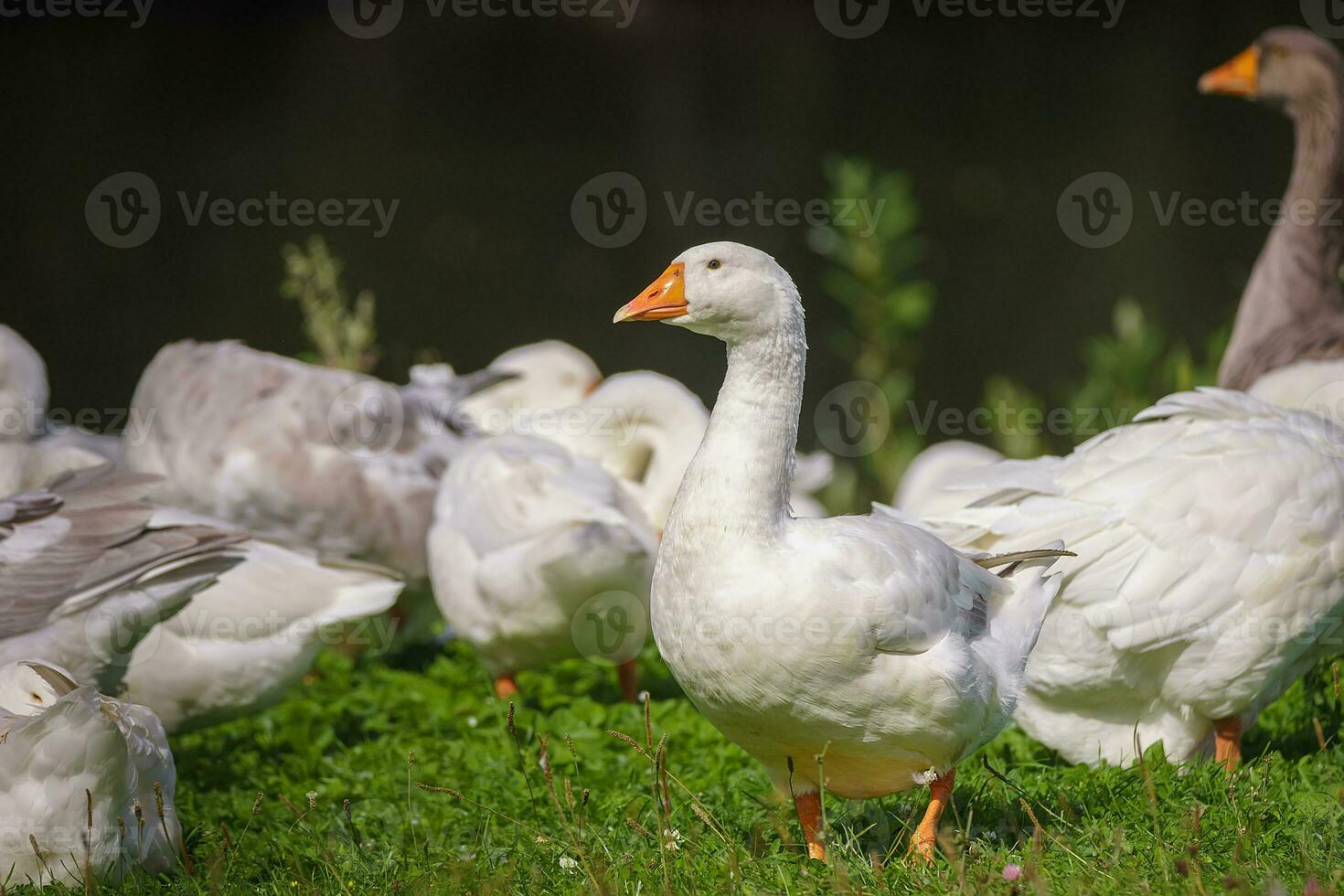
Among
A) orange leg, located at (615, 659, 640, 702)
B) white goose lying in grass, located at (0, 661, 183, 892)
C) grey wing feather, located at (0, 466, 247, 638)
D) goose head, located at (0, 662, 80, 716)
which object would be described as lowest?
orange leg, located at (615, 659, 640, 702)

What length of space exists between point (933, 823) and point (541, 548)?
2232mm

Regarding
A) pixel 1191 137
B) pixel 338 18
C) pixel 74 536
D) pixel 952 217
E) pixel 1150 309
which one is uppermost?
pixel 338 18

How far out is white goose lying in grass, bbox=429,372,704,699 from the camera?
4875mm

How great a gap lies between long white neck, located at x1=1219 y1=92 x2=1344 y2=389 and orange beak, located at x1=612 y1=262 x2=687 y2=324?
11.6 ft

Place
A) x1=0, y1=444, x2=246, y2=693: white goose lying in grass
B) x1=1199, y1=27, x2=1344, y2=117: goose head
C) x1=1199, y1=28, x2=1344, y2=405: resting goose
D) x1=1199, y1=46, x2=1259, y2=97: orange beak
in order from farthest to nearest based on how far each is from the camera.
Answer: x1=1199, y1=46, x2=1259, y2=97: orange beak, x1=1199, y1=27, x2=1344, y2=117: goose head, x1=1199, y1=28, x2=1344, y2=405: resting goose, x1=0, y1=444, x2=246, y2=693: white goose lying in grass

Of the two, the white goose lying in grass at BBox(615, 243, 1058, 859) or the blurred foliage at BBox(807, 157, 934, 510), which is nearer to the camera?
the white goose lying in grass at BBox(615, 243, 1058, 859)

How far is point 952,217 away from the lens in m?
8.67

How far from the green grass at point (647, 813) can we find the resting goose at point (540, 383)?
1844mm

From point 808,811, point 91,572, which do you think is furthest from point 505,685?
point 808,811

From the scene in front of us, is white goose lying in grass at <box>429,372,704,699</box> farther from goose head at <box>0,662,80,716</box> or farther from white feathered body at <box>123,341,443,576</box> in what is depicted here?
goose head at <box>0,662,80,716</box>

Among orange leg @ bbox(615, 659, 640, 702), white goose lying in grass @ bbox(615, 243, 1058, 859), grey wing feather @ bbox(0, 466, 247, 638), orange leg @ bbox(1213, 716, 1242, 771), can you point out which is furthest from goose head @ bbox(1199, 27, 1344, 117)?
grey wing feather @ bbox(0, 466, 247, 638)

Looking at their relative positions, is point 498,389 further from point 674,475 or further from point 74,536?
point 74,536

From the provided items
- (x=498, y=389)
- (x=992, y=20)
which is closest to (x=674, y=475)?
(x=498, y=389)

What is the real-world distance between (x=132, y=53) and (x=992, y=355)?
18.2 ft
